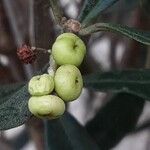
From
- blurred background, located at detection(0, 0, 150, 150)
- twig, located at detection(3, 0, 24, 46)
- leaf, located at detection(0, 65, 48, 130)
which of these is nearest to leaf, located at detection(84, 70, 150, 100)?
blurred background, located at detection(0, 0, 150, 150)

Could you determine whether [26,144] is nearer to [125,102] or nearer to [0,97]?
[125,102]

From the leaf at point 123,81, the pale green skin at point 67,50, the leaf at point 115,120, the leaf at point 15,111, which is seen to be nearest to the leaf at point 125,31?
the pale green skin at point 67,50

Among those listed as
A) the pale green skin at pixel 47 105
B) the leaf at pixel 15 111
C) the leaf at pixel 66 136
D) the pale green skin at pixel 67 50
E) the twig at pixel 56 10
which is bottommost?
the leaf at pixel 66 136

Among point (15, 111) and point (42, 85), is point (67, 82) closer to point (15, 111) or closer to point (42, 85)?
point (42, 85)

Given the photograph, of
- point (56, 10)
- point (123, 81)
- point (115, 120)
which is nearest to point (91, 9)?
point (56, 10)

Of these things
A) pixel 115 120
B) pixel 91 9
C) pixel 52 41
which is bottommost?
pixel 115 120

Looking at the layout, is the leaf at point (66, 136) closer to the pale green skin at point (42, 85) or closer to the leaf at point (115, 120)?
the leaf at point (115, 120)

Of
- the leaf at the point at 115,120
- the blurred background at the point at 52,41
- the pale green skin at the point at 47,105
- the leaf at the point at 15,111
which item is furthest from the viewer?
the leaf at the point at 115,120
